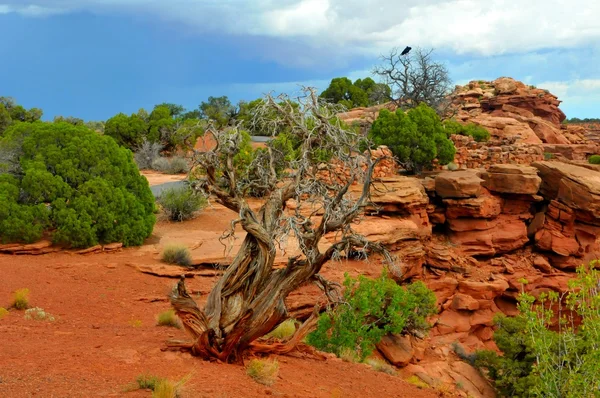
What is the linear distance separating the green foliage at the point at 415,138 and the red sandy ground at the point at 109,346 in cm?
1274

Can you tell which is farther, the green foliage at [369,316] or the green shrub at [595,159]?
the green shrub at [595,159]

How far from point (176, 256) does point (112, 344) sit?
19.8 ft

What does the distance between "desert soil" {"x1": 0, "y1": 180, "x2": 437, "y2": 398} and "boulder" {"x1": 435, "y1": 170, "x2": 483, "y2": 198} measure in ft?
24.8

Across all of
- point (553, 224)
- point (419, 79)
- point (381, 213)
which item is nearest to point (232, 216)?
point (381, 213)

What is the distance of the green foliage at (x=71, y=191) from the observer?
12.9 m

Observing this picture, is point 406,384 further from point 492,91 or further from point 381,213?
point 492,91

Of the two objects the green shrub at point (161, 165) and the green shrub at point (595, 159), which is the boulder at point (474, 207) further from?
the green shrub at point (161, 165)

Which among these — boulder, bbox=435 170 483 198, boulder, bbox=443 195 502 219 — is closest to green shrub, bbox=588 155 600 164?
boulder, bbox=443 195 502 219

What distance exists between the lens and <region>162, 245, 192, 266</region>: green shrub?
1310 cm

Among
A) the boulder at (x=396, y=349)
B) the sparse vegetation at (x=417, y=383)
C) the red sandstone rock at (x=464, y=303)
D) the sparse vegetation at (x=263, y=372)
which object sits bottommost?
the red sandstone rock at (x=464, y=303)

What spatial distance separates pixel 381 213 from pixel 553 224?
6.97 meters

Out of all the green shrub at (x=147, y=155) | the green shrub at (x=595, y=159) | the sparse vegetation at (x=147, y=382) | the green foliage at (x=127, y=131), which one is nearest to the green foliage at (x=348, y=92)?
the green foliage at (x=127, y=131)

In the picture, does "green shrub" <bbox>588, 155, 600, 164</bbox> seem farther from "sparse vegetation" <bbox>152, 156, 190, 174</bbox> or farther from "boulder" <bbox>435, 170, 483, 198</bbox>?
"sparse vegetation" <bbox>152, 156, 190, 174</bbox>

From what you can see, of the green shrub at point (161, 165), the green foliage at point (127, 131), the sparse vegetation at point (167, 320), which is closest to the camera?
the sparse vegetation at point (167, 320)
